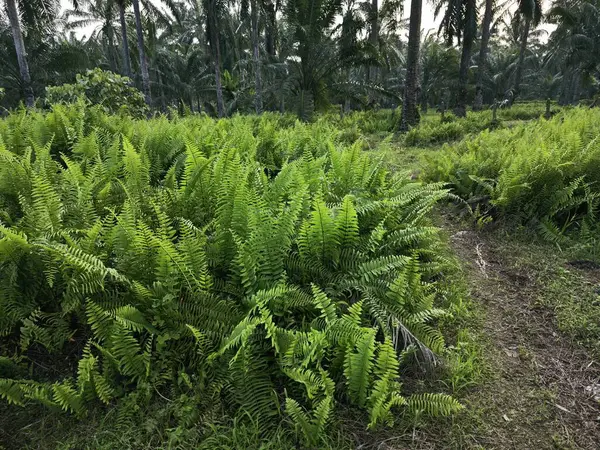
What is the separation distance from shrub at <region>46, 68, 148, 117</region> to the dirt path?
763cm

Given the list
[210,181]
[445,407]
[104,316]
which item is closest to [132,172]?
[210,181]

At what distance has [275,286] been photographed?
7.98 ft

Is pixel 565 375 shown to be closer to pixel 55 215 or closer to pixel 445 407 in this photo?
pixel 445 407

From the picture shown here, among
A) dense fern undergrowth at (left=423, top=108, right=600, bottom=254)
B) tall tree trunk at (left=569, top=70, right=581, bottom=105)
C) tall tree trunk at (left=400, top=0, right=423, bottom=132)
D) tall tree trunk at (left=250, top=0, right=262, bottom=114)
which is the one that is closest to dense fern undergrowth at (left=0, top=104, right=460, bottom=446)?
dense fern undergrowth at (left=423, top=108, right=600, bottom=254)

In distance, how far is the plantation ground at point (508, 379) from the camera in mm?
1957

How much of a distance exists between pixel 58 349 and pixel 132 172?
1.60m

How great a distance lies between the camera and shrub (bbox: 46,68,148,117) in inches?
325

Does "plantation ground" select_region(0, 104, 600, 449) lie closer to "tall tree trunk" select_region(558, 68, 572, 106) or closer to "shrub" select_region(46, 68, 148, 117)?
"shrub" select_region(46, 68, 148, 117)

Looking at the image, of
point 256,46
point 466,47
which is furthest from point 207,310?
point 466,47

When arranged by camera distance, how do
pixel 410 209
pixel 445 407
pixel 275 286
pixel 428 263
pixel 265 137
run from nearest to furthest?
pixel 445 407 → pixel 275 286 → pixel 428 263 → pixel 410 209 → pixel 265 137

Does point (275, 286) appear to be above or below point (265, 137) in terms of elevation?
below

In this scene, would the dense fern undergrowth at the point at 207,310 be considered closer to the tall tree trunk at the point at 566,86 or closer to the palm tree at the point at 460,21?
the palm tree at the point at 460,21

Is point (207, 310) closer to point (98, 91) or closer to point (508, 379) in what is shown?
point (508, 379)

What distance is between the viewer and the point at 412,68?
43.8 feet
